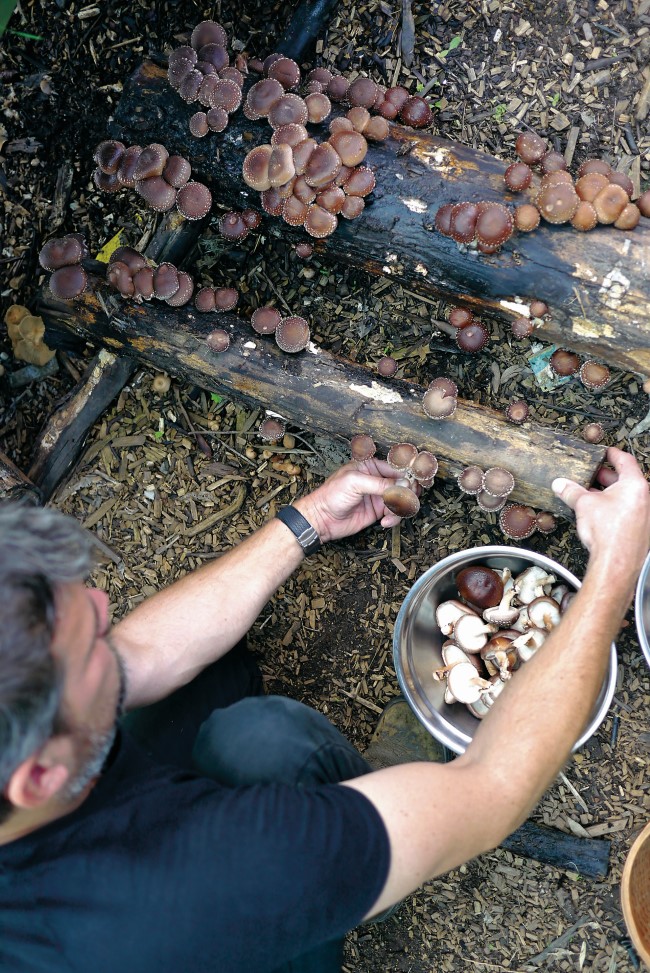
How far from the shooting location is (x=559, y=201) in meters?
3.52

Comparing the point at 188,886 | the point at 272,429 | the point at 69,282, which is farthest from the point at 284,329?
the point at 188,886

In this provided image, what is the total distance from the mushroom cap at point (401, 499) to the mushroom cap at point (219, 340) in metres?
1.23

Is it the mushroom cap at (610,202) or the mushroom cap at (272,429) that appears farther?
the mushroom cap at (272,429)

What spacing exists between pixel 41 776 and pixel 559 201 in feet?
10.9

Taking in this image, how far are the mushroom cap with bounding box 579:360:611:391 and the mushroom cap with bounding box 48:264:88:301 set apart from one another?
9.65 feet

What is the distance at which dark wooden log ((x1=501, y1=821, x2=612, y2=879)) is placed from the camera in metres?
4.41

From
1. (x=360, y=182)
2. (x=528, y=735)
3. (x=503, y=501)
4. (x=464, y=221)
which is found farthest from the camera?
(x=503, y=501)

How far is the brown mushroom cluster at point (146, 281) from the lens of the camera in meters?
4.21

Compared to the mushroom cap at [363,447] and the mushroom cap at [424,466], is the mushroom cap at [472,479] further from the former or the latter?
the mushroom cap at [363,447]

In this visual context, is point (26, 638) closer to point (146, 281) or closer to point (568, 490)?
point (146, 281)

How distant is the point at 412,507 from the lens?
13.1 ft

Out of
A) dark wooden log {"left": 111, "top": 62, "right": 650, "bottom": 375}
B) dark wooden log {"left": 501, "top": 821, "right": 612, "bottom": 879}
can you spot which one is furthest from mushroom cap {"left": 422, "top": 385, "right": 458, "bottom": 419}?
dark wooden log {"left": 501, "top": 821, "right": 612, "bottom": 879}

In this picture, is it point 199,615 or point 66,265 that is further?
point 66,265

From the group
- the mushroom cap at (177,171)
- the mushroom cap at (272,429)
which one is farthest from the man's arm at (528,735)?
the mushroom cap at (177,171)
